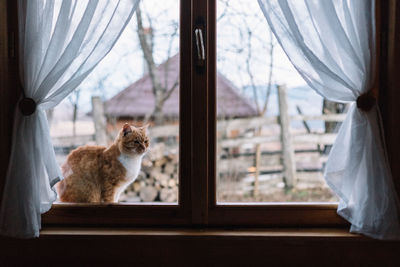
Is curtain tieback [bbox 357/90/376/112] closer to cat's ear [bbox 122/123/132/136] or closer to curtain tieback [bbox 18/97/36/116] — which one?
cat's ear [bbox 122/123/132/136]

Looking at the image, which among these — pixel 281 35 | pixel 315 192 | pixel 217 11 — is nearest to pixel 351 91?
pixel 281 35

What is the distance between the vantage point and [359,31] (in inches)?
54.5

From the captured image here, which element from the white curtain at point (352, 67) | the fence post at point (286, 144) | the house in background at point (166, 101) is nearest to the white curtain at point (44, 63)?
the house in background at point (166, 101)

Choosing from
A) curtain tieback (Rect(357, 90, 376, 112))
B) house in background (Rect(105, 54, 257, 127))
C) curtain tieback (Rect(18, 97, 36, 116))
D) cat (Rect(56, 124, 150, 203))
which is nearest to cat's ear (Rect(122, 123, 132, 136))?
cat (Rect(56, 124, 150, 203))

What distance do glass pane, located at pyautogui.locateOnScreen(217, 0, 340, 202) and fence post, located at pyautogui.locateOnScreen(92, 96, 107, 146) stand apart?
0.58 m

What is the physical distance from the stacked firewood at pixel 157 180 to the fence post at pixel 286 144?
1.83ft

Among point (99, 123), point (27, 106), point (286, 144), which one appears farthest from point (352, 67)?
point (27, 106)

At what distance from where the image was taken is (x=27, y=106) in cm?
142

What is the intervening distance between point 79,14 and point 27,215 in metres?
0.82

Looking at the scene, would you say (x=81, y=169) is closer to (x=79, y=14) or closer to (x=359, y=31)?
(x=79, y=14)

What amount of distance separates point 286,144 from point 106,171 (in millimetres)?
880

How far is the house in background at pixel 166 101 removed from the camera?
1.72 metres

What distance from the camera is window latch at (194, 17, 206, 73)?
4.90 feet
